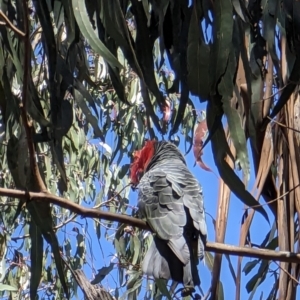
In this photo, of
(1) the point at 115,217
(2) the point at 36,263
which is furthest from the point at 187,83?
(2) the point at 36,263

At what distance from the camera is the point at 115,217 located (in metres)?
1.44

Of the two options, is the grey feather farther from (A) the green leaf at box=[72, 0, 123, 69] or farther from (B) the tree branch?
(A) the green leaf at box=[72, 0, 123, 69]

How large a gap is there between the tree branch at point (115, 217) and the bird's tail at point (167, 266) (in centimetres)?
30

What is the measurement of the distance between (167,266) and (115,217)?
0.57 metres

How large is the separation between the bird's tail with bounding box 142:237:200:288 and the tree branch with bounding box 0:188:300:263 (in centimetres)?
30

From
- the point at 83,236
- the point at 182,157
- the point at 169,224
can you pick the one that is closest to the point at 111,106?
the point at 83,236

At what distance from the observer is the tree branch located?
4.65 ft

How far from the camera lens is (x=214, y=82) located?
123cm

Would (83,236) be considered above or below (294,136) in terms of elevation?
above

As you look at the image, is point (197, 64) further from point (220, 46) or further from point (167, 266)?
point (167, 266)

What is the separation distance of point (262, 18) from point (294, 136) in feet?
1.54

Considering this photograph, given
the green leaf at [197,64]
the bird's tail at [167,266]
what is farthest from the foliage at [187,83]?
the bird's tail at [167,266]

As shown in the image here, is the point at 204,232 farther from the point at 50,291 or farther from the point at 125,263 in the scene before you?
the point at 50,291

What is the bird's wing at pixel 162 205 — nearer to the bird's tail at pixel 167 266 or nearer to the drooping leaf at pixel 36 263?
the bird's tail at pixel 167 266
